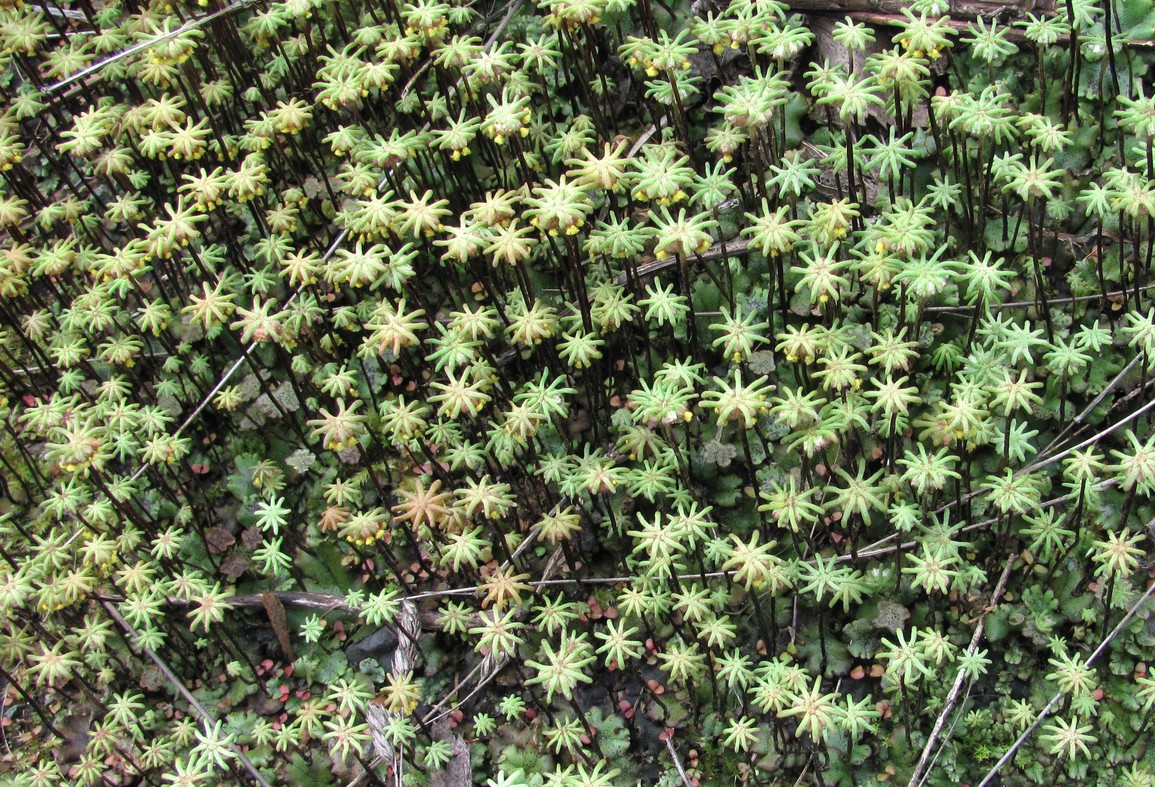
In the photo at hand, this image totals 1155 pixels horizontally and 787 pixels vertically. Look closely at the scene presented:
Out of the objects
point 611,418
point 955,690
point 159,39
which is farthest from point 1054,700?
point 159,39

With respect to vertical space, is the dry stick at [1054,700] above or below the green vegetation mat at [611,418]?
below

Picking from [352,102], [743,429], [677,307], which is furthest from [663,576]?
[352,102]

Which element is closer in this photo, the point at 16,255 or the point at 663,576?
the point at 663,576

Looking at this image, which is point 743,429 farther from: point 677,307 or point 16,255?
point 16,255

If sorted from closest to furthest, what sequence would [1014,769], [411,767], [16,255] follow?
1. [1014,769]
2. [411,767]
3. [16,255]

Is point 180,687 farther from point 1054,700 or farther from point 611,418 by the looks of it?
point 1054,700

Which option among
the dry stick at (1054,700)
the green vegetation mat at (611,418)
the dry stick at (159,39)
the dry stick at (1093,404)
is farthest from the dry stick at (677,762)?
the dry stick at (159,39)

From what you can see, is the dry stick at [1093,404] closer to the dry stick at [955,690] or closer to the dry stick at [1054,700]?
the dry stick at [955,690]
